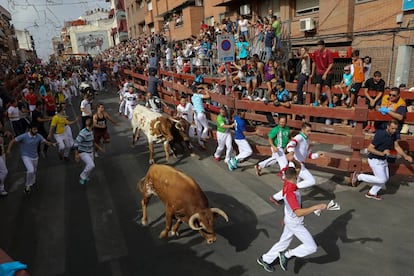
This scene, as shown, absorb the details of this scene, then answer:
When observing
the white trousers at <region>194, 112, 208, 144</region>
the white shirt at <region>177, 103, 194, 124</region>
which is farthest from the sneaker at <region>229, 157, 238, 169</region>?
the white shirt at <region>177, 103, 194, 124</region>

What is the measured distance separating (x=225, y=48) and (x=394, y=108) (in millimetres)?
4504

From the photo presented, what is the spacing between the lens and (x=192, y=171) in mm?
9078

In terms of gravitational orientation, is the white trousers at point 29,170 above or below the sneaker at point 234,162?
above

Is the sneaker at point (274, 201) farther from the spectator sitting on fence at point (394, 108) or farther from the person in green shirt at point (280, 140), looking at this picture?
the spectator sitting on fence at point (394, 108)

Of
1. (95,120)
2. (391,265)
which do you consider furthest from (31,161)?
(391,265)

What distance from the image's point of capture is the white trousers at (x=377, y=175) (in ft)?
22.4

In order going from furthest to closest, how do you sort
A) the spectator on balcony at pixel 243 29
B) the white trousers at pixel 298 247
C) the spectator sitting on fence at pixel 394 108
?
the spectator on balcony at pixel 243 29, the spectator sitting on fence at pixel 394 108, the white trousers at pixel 298 247

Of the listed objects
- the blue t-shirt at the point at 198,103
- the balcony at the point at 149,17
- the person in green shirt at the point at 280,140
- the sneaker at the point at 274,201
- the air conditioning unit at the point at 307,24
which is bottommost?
the sneaker at the point at 274,201

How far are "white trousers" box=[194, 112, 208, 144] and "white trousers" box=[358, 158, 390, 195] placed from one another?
509 cm

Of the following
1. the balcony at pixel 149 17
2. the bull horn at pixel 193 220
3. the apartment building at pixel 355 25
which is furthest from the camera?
the balcony at pixel 149 17

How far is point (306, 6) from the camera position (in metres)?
15.9

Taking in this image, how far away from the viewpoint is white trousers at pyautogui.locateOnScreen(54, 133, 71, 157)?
10.3 metres

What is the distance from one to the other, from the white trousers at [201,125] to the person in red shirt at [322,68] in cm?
354

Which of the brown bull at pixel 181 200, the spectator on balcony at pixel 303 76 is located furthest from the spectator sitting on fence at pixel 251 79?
the brown bull at pixel 181 200
